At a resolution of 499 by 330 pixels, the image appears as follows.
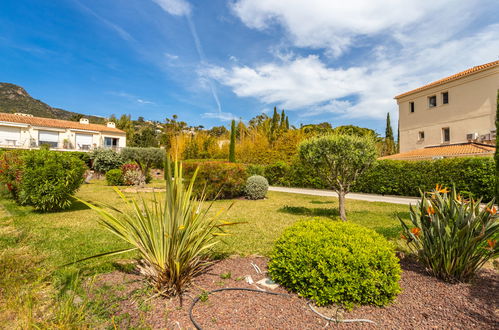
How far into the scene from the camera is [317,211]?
904 centimetres

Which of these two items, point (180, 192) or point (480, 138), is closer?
point (180, 192)

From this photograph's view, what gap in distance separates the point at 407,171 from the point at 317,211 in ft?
25.2

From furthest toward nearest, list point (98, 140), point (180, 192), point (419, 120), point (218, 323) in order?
point (98, 140)
point (419, 120)
point (180, 192)
point (218, 323)

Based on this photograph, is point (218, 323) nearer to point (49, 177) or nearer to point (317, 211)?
point (317, 211)

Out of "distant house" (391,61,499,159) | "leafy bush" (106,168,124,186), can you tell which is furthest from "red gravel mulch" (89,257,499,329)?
"distant house" (391,61,499,159)

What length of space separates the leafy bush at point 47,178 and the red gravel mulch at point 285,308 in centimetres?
612

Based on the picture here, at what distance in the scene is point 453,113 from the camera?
71.2 feet

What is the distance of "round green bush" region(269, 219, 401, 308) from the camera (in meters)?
2.57

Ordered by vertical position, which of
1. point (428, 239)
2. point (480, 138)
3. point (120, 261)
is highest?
point (480, 138)

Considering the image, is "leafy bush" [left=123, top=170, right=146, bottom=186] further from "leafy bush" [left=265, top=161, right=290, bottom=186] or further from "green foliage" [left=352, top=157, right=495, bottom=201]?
"green foliage" [left=352, top=157, right=495, bottom=201]

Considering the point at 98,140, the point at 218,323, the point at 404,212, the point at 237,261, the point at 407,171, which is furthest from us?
the point at 98,140

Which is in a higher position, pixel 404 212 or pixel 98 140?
pixel 98 140

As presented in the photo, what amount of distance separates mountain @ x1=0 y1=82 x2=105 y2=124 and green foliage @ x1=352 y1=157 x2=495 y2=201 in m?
55.0

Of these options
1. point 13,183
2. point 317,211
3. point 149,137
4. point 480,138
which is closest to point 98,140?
point 149,137
